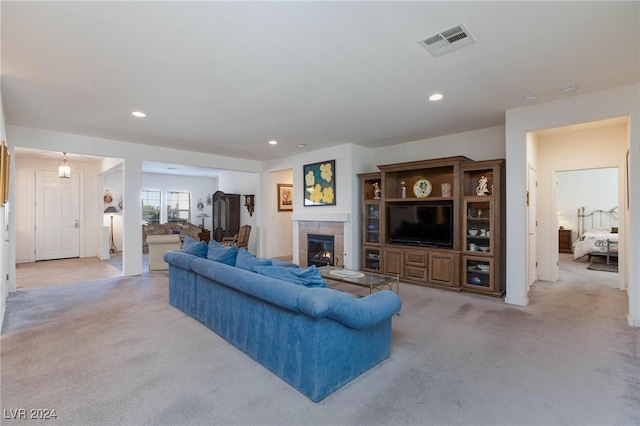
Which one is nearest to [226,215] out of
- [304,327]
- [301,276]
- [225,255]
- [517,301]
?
[225,255]

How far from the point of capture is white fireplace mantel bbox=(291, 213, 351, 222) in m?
6.11

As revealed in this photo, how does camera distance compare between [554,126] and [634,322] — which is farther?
[554,126]

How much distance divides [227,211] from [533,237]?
25.0ft

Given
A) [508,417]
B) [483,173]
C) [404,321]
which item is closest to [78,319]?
[404,321]

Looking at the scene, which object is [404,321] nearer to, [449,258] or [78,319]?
[449,258]

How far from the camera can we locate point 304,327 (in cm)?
210

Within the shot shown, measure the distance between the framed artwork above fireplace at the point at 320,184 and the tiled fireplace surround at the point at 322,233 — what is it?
1.41 feet

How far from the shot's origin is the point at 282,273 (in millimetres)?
2447

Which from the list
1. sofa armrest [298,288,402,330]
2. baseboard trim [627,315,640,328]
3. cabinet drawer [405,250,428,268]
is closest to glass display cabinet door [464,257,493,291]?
cabinet drawer [405,250,428,268]

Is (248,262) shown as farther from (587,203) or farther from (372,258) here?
(587,203)

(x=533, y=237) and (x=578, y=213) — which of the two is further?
(x=578, y=213)

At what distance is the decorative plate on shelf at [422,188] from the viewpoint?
5399mm

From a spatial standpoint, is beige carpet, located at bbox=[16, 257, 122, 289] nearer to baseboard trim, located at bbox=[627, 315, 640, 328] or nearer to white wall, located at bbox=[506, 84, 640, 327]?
white wall, located at bbox=[506, 84, 640, 327]

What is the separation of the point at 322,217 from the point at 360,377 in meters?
4.39
